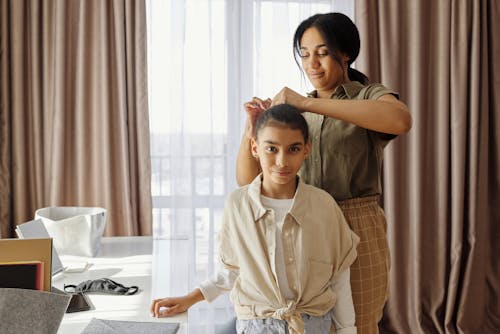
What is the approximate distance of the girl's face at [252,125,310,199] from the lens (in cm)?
127

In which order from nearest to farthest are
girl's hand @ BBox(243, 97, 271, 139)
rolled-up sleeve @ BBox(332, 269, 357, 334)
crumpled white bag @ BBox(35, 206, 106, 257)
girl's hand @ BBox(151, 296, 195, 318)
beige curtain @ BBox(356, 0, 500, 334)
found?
girl's hand @ BBox(151, 296, 195, 318) < rolled-up sleeve @ BBox(332, 269, 357, 334) < girl's hand @ BBox(243, 97, 271, 139) < crumpled white bag @ BBox(35, 206, 106, 257) < beige curtain @ BBox(356, 0, 500, 334)

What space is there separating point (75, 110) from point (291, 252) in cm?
175

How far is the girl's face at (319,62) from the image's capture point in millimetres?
1438

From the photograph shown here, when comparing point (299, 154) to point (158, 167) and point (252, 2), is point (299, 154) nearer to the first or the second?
point (158, 167)

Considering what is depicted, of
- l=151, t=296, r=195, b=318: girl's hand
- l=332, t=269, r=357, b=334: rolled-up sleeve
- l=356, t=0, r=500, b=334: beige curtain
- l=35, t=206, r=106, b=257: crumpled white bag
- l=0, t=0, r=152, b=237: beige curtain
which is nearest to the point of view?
l=151, t=296, r=195, b=318: girl's hand

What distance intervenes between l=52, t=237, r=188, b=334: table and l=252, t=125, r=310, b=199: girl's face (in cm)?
39

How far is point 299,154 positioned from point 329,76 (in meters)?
0.30

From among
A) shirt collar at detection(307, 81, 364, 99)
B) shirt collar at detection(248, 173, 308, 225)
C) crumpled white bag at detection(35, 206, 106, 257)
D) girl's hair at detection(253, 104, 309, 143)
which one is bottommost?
crumpled white bag at detection(35, 206, 106, 257)

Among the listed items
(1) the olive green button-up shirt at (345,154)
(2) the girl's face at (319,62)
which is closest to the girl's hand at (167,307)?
(1) the olive green button-up shirt at (345,154)

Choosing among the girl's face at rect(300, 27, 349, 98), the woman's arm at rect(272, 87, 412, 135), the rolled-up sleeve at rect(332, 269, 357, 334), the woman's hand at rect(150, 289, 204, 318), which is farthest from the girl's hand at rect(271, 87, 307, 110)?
the woman's hand at rect(150, 289, 204, 318)

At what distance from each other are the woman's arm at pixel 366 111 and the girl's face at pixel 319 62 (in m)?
0.16

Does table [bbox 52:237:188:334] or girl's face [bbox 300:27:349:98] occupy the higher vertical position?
Result: girl's face [bbox 300:27:349:98]

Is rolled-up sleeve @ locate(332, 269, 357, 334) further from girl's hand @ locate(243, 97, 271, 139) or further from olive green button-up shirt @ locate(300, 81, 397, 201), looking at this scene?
girl's hand @ locate(243, 97, 271, 139)

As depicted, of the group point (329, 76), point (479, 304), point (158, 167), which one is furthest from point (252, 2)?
point (479, 304)
